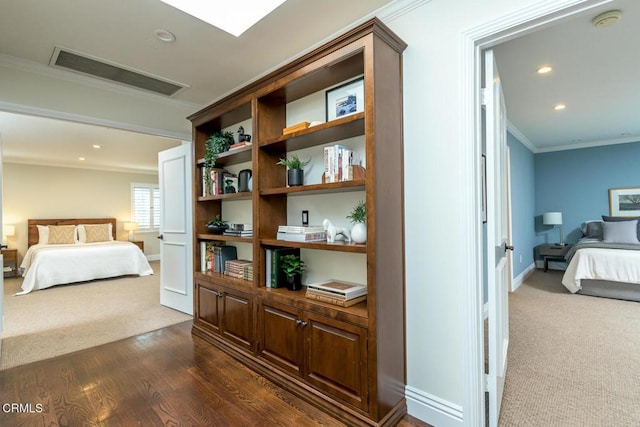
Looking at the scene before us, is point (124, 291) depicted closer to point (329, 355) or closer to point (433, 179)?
point (329, 355)

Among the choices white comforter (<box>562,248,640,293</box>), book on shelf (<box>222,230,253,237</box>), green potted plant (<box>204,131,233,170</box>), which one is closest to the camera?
book on shelf (<box>222,230,253,237</box>)

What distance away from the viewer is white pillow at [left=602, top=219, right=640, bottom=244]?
16.3 feet

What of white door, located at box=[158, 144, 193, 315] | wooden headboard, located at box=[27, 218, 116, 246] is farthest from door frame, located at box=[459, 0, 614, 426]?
wooden headboard, located at box=[27, 218, 116, 246]

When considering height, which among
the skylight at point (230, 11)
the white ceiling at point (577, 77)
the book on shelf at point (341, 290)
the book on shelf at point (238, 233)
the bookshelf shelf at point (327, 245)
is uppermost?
the skylight at point (230, 11)

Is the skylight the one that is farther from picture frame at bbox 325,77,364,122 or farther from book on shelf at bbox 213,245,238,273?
book on shelf at bbox 213,245,238,273

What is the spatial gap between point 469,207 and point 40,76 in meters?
3.59

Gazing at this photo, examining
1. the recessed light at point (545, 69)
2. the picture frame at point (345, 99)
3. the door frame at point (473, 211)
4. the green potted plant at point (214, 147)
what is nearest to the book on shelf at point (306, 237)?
the picture frame at point (345, 99)

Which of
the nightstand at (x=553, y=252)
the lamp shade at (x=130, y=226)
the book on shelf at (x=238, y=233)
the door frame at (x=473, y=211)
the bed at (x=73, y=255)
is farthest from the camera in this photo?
the lamp shade at (x=130, y=226)

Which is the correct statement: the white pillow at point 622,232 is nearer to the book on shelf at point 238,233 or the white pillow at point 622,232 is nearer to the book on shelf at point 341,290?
the book on shelf at point 341,290

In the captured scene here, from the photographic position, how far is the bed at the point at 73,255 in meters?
5.11

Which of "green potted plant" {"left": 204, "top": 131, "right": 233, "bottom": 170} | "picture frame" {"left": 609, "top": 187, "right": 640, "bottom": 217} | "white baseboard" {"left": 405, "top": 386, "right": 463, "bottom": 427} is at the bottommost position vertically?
"white baseboard" {"left": 405, "top": 386, "right": 463, "bottom": 427}

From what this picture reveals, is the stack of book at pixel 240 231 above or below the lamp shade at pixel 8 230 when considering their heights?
above

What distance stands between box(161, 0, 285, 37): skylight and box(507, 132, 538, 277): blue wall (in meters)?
4.09

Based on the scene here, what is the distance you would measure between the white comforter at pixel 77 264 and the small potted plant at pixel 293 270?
5.13 metres
